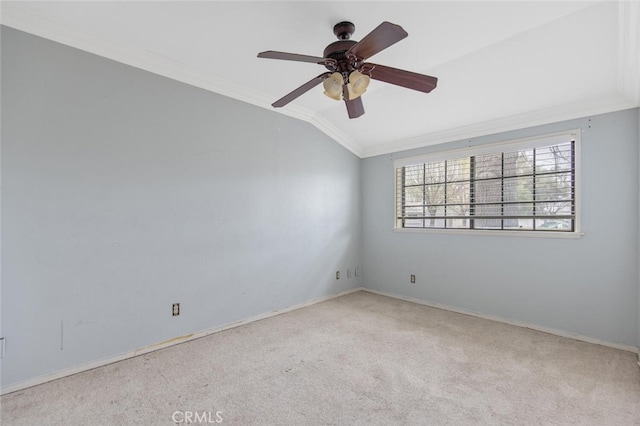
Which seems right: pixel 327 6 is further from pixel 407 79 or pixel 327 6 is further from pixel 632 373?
pixel 632 373

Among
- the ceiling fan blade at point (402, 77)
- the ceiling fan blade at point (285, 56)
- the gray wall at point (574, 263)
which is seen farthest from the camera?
the gray wall at point (574, 263)

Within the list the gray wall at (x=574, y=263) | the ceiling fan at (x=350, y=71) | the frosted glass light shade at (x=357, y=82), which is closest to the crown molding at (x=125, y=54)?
the ceiling fan at (x=350, y=71)

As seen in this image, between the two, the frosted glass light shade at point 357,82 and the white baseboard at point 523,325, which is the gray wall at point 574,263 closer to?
the white baseboard at point 523,325

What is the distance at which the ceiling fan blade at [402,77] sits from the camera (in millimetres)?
1828

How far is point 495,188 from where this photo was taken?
3.47m

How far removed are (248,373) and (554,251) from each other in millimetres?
3147

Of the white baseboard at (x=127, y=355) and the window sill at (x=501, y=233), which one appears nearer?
the white baseboard at (x=127, y=355)

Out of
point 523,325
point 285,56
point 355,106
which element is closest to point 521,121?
point 355,106

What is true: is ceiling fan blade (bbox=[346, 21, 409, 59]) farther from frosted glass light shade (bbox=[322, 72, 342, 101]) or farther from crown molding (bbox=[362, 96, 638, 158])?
crown molding (bbox=[362, 96, 638, 158])

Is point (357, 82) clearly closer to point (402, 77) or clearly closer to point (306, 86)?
point (402, 77)

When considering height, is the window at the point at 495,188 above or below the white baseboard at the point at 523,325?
above

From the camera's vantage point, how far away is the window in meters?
3.01

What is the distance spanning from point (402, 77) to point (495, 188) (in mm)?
2289

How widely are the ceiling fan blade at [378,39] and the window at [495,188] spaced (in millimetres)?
2450
